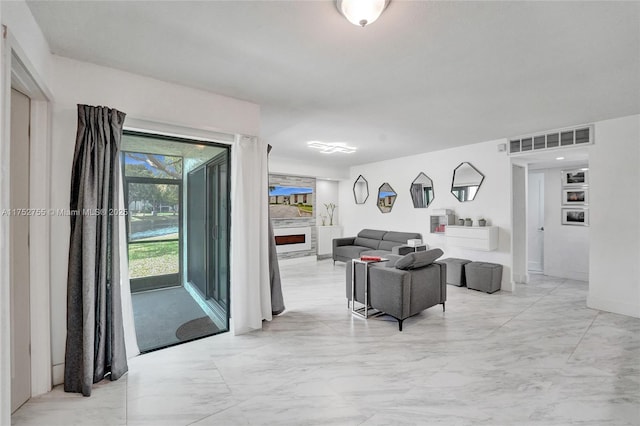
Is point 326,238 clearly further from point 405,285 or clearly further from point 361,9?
point 361,9

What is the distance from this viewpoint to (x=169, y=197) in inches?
154

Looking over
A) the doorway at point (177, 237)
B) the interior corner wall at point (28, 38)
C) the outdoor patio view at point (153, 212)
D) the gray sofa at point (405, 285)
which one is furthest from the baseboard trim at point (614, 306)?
the interior corner wall at point (28, 38)

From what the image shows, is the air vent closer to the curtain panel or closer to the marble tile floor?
the marble tile floor

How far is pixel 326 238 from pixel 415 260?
466 centimetres

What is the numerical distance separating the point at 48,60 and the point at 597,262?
634 centimetres

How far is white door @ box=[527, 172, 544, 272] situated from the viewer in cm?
625

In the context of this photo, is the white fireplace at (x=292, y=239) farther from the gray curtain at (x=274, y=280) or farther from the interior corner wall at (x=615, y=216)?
the interior corner wall at (x=615, y=216)

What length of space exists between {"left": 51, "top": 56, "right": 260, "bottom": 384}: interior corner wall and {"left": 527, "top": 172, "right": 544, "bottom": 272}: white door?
6742 millimetres

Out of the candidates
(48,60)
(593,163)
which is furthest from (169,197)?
(593,163)

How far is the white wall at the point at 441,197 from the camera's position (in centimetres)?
498

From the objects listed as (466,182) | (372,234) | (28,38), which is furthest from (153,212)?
(466,182)

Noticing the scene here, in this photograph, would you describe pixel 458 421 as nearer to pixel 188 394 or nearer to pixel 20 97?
pixel 188 394

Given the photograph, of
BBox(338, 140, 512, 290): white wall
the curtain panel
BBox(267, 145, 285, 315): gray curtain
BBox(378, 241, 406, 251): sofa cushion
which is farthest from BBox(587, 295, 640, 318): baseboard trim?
the curtain panel

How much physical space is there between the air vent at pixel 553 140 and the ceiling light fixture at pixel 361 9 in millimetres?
4015
